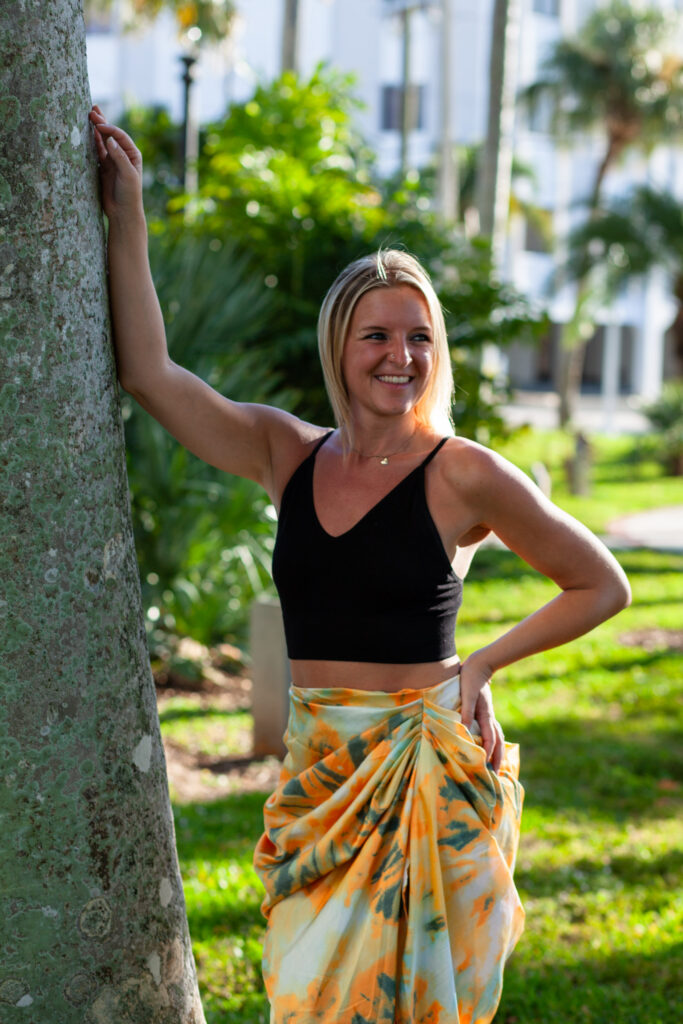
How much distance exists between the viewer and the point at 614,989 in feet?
13.4

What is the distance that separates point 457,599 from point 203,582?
220 inches

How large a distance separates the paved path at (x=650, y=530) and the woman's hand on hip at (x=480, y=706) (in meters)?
13.4

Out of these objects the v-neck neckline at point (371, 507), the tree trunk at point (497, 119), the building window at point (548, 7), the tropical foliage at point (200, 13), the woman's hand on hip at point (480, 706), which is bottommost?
the woman's hand on hip at point (480, 706)

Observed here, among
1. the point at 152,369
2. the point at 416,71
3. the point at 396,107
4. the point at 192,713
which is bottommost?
the point at 192,713

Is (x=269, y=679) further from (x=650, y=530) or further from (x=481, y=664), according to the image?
(x=650, y=530)

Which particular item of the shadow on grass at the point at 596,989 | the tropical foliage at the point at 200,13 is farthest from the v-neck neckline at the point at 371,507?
the tropical foliage at the point at 200,13

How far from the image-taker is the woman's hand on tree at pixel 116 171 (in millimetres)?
2504

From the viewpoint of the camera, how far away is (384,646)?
2520mm

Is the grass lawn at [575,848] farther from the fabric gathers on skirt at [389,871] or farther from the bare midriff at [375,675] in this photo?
the bare midriff at [375,675]

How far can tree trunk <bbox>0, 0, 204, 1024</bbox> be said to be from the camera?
2320 mm

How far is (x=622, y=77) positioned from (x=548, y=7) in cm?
873

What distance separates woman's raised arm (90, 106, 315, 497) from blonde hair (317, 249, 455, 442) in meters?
0.16

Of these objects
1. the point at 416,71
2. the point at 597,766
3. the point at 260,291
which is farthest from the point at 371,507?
the point at 416,71

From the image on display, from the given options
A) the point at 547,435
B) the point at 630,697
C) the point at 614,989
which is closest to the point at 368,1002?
the point at 614,989
